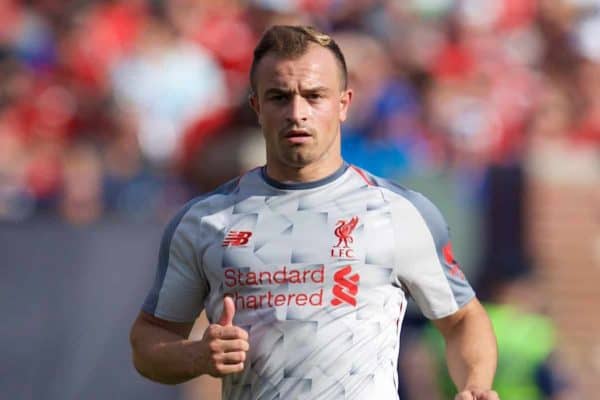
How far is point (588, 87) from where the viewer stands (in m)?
12.7

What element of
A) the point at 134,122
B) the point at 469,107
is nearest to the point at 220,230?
the point at 134,122

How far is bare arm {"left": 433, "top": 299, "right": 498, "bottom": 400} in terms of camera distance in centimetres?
469

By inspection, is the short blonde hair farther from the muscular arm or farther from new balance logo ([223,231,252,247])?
the muscular arm

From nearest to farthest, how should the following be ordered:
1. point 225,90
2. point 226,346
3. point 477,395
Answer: point 226,346
point 477,395
point 225,90

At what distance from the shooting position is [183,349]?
14.8ft

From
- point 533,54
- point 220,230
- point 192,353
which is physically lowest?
point 192,353

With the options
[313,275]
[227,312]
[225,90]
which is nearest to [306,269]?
[313,275]

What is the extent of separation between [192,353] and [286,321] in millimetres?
329

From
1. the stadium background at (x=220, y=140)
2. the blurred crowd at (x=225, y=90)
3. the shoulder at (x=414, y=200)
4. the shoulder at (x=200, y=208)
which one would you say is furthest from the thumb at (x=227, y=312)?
the blurred crowd at (x=225, y=90)

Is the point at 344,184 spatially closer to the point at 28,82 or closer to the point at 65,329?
the point at 65,329

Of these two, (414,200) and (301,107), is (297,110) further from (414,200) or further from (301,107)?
(414,200)

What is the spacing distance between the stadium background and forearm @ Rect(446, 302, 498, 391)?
4.09 metres

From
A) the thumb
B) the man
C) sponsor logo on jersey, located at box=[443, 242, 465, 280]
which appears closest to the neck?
the man

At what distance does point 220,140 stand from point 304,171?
5.39 metres
